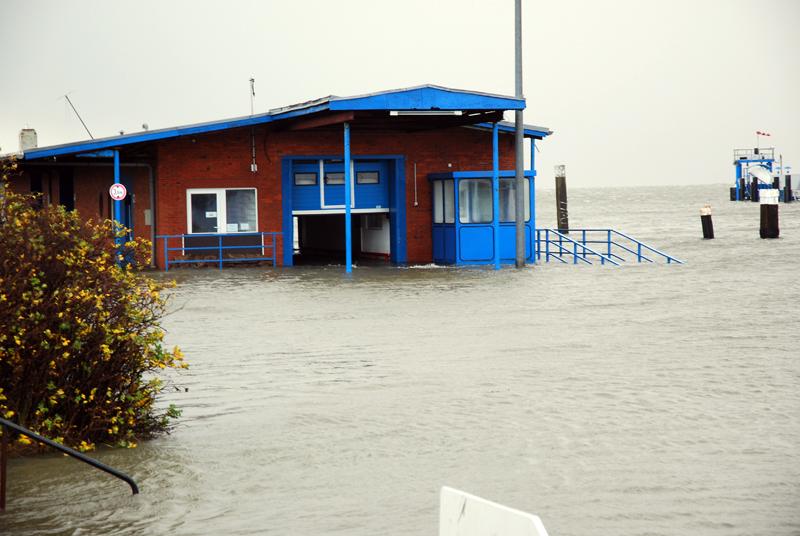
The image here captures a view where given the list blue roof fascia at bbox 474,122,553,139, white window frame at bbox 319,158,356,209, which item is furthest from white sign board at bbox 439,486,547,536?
white window frame at bbox 319,158,356,209

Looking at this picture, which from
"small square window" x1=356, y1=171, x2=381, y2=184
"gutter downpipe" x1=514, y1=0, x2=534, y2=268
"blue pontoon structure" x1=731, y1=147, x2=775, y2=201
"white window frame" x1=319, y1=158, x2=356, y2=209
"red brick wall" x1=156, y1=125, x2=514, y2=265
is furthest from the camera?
"blue pontoon structure" x1=731, y1=147, x2=775, y2=201

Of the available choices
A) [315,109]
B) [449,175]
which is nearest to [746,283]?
[449,175]

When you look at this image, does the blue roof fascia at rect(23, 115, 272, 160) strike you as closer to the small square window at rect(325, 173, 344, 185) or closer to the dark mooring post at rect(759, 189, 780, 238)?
the small square window at rect(325, 173, 344, 185)

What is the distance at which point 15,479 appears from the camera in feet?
27.0

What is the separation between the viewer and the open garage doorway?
31953mm

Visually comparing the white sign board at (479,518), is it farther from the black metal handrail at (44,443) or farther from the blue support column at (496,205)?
the blue support column at (496,205)

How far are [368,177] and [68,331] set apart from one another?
73.8 feet

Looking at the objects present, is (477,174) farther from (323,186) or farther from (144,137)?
(144,137)

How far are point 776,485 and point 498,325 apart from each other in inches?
355

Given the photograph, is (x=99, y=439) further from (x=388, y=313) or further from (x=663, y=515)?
(x=388, y=313)

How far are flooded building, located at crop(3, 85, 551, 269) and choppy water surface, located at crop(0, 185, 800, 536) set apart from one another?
9.97 meters

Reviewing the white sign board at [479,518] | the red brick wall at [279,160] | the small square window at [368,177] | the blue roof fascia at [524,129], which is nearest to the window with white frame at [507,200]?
the blue roof fascia at [524,129]

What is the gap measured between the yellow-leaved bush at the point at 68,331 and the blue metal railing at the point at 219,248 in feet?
65.6

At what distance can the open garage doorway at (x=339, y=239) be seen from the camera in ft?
105
